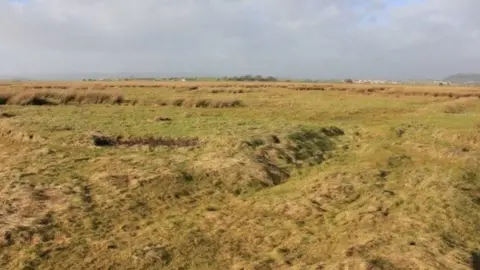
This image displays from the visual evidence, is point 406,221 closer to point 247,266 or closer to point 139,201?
point 247,266

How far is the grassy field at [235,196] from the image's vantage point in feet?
40.5

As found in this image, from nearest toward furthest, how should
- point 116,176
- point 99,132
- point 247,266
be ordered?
point 247,266 → point 116,176 → point 99,132

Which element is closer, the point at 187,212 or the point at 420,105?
the point at 187,212

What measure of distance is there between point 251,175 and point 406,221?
20.1 feet

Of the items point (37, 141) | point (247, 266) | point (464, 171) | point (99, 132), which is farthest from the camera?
point (99, 132)

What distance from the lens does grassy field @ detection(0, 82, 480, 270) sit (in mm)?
12344

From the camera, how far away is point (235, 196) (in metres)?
17.2

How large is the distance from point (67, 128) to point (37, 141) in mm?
2858

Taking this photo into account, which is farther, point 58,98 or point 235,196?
point 58,98

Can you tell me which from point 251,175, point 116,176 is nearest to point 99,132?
point 116,176

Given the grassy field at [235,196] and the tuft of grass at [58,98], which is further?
the tuft of grass at [58,98]

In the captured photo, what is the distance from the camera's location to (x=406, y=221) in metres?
14.4

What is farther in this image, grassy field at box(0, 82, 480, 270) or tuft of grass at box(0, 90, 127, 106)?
tuft of grass at box(0, 90, 127, 106)

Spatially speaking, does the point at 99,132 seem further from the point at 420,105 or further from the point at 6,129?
the point at 420,105
